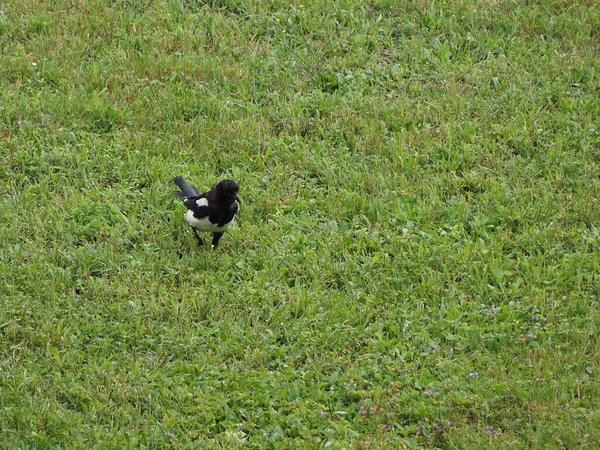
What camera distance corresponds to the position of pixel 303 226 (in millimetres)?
7746

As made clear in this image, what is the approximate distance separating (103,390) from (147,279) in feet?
4.19

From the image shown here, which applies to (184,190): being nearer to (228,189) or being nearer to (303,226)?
(228,189)

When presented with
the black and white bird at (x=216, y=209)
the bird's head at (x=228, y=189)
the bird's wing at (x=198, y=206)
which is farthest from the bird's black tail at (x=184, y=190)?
the bird's head at (x=228, y=189)

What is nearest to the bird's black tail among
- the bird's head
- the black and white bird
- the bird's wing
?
the bird's wing

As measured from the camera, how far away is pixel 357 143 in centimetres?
872

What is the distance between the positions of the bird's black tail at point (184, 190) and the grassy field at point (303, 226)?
0.17 meters

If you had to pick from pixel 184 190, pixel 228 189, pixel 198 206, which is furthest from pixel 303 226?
pixel 184 190

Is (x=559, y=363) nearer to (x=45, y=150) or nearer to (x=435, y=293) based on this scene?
(x=435, y=293)

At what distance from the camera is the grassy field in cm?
595

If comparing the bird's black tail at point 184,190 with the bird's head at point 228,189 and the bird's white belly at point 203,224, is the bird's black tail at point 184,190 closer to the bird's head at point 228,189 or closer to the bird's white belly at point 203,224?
the bird's white belly at point 203,224

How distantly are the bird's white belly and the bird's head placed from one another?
218 millimetres

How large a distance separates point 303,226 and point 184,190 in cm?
106

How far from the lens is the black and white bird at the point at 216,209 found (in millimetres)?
7219

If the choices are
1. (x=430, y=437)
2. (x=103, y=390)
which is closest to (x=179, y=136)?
(x=103, y=390)
